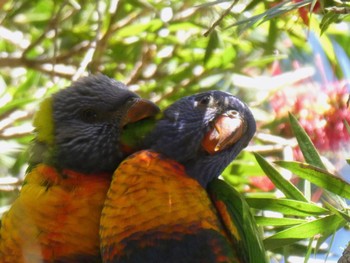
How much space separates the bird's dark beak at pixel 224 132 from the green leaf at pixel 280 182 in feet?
0.85

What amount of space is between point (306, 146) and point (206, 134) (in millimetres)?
397

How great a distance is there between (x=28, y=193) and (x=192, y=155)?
49 cm

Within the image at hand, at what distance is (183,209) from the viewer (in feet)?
7.07

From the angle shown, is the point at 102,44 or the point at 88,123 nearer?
the point at 88,123

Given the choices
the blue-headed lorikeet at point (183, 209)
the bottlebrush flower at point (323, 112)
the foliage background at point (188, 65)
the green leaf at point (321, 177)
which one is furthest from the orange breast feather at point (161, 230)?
the bottlebrush flower at point (323, 112)

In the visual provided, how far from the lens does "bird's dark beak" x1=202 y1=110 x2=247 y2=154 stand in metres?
2.26

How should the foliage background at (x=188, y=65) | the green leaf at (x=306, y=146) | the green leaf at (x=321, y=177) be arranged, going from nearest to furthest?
the green leaf at (x=321, y=177), the green leaf at (x=306, y=146), the foliage background at (x=188, y=65)

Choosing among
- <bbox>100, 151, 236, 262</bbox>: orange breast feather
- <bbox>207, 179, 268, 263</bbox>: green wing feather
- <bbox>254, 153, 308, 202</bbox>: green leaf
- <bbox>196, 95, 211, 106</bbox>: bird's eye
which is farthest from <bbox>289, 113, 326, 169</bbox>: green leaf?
<bbox>196, 95, 211, 106</bbox>: bird's eye

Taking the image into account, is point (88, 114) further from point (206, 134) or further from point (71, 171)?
point (206, 134)

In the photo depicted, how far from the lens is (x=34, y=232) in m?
2.24

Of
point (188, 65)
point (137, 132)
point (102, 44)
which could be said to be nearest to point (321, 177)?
point (137, 132)

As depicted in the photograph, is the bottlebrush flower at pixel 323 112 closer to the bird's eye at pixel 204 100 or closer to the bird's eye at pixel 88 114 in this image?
the bird's eye at pixel 204 100

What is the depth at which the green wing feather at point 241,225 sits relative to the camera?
→ 7.04ft

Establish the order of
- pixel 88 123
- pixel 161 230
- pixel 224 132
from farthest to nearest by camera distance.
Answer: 1. pixel 88 123
2. pixel 224 132
3. pixel 161 230
